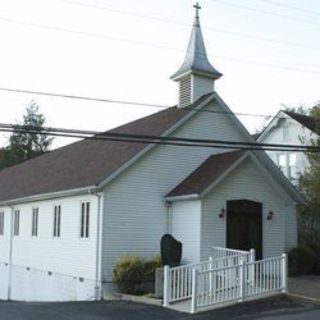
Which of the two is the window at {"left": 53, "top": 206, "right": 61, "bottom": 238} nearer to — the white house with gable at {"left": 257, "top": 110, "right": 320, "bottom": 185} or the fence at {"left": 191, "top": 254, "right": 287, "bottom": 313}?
the fence at {"left": 191, "top": 254, "right": 287, "bottom": 313}

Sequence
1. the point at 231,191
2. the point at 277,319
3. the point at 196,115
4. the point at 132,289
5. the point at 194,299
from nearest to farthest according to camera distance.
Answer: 1. the point at 277,319
2. the point at 194,299
3. the point at 132,289
4. the point at 231,191
5. the point at 196,115

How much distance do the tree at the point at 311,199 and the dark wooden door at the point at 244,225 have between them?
5.41m

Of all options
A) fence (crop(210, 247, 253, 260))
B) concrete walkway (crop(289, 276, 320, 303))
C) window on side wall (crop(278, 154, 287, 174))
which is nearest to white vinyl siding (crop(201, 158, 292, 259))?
fence (crop(210, 247, 253, 260))

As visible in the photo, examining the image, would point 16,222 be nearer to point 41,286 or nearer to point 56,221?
point 41,286

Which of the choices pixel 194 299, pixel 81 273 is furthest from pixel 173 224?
pixel 194 299

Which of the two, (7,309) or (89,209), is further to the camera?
(89,209)

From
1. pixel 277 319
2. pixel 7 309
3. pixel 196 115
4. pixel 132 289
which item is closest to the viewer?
pixel 277 319

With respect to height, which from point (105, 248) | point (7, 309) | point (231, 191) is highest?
point (231, 191)

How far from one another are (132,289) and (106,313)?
4.35 m

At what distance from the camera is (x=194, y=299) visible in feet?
61.6

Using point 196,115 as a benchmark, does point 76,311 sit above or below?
below

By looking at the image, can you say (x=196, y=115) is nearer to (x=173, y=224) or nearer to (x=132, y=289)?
(x=173, y=224)

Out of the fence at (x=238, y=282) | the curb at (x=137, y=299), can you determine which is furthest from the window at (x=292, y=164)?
the curb at (x=137, y=299)

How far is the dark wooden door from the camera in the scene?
25094mm
